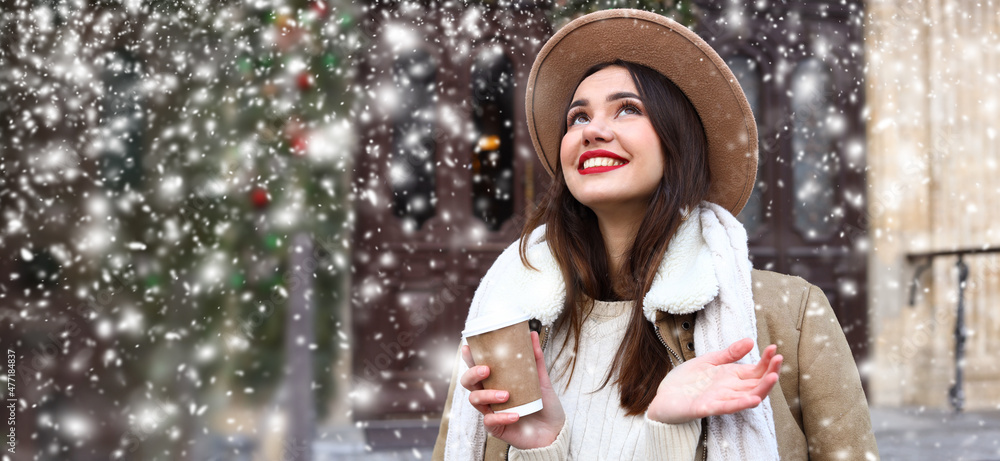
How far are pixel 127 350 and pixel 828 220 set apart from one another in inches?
184

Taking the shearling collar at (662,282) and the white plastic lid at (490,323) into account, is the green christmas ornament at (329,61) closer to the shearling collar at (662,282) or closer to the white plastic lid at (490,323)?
the shearling collar at (662,282)

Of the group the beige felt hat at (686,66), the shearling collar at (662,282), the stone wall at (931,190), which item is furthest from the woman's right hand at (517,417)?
the stone wall at (931,190)

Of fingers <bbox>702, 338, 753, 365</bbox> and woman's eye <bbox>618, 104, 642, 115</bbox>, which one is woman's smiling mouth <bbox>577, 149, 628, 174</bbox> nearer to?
woman's eye <bbox>618, 104, 642, 115</bbox>

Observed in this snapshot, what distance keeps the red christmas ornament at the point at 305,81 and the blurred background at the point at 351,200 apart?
19 millimetres

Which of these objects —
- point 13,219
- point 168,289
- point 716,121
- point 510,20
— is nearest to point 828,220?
point 510,20

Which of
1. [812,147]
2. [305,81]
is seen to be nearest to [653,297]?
[305,81]

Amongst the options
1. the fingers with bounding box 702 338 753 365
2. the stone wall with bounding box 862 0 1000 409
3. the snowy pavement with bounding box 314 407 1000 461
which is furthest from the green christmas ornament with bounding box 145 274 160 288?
the stone wall with bounding box 862 0 1000 409

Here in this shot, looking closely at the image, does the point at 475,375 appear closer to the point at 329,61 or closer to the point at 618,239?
the point at 618,239

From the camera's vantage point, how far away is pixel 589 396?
1.30 m

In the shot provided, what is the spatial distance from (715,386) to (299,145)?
2658mm

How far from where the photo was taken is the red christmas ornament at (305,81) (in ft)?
10.8

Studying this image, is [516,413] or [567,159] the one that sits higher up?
[567,159]

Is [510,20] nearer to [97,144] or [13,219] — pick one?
[97,144]

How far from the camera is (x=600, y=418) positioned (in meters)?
1.27
